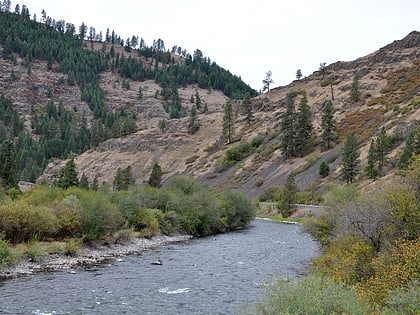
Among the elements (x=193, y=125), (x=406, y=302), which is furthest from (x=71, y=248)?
(x=193, y=125)

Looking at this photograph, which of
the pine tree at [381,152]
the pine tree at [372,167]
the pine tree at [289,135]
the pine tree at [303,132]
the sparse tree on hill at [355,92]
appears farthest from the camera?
the sparse tree on hill at [355,92]

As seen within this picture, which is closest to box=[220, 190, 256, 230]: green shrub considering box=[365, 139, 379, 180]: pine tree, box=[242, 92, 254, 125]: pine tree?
box=[365, 139, 379, 180]: pine tree

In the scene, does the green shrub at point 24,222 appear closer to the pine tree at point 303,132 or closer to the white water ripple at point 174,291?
the white water ripple at point 174,291

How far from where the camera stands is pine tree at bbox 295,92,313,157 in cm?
10112

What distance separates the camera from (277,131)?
389 feet

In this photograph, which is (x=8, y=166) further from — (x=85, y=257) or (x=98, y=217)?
(x=85, y=257)

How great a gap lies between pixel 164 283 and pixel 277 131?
Result: 94.4m

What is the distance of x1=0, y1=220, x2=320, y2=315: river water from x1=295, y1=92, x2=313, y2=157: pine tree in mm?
59745

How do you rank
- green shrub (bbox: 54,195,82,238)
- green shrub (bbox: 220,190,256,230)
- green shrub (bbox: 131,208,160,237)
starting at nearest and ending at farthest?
green shrub (bbox: 54,195,82,238) → green shrub (bbox: 131,208,160,237) → green shrub (bbox: 220,190,256,230)

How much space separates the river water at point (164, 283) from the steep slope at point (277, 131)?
154 feet

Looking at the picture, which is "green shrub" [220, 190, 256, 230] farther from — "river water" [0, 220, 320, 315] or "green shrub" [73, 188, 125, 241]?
"green shrub" [73, 188, 125, 241]

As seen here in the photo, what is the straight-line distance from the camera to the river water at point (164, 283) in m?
21.8

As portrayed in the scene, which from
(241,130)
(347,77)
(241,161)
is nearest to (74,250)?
(241,161)

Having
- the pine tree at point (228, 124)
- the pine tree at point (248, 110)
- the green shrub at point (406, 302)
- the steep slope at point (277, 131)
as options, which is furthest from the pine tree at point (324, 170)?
the green shrub at point (406, 302)
